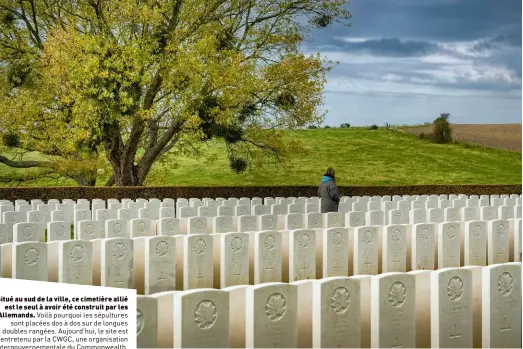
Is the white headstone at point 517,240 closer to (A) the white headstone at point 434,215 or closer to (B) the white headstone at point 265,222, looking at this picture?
(A) the white headstone at point 434,215

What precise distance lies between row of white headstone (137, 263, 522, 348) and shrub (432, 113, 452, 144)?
53.7m

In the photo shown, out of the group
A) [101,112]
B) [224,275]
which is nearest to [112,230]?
[224,275]

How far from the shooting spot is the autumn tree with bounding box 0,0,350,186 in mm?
22547

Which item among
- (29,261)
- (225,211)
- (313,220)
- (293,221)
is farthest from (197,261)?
(225,211)

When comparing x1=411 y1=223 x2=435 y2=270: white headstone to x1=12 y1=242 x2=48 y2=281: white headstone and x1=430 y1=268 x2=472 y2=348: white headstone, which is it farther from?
x1=12 y1=242 x2=48 y2=281: white headstone

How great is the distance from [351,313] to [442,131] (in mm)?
55600

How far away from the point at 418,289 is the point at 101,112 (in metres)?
18.4

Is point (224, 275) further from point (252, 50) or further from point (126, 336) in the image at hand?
point (252, 50)

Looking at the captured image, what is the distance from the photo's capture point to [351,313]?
525 centimetres

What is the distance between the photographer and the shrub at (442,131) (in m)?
57.6

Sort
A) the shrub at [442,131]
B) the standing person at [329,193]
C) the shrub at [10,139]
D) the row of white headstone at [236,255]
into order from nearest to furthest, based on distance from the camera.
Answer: the row of white headstone at [236,255]
the standing person at [329,193]
the shrub at [10,139]
the shrub at [442,131]

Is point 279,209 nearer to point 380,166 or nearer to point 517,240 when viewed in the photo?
point 517,240

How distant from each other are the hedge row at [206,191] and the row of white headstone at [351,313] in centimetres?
1681

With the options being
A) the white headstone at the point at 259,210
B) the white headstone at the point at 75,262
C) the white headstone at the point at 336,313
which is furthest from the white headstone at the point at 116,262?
the white headstone at the point at 259,210
